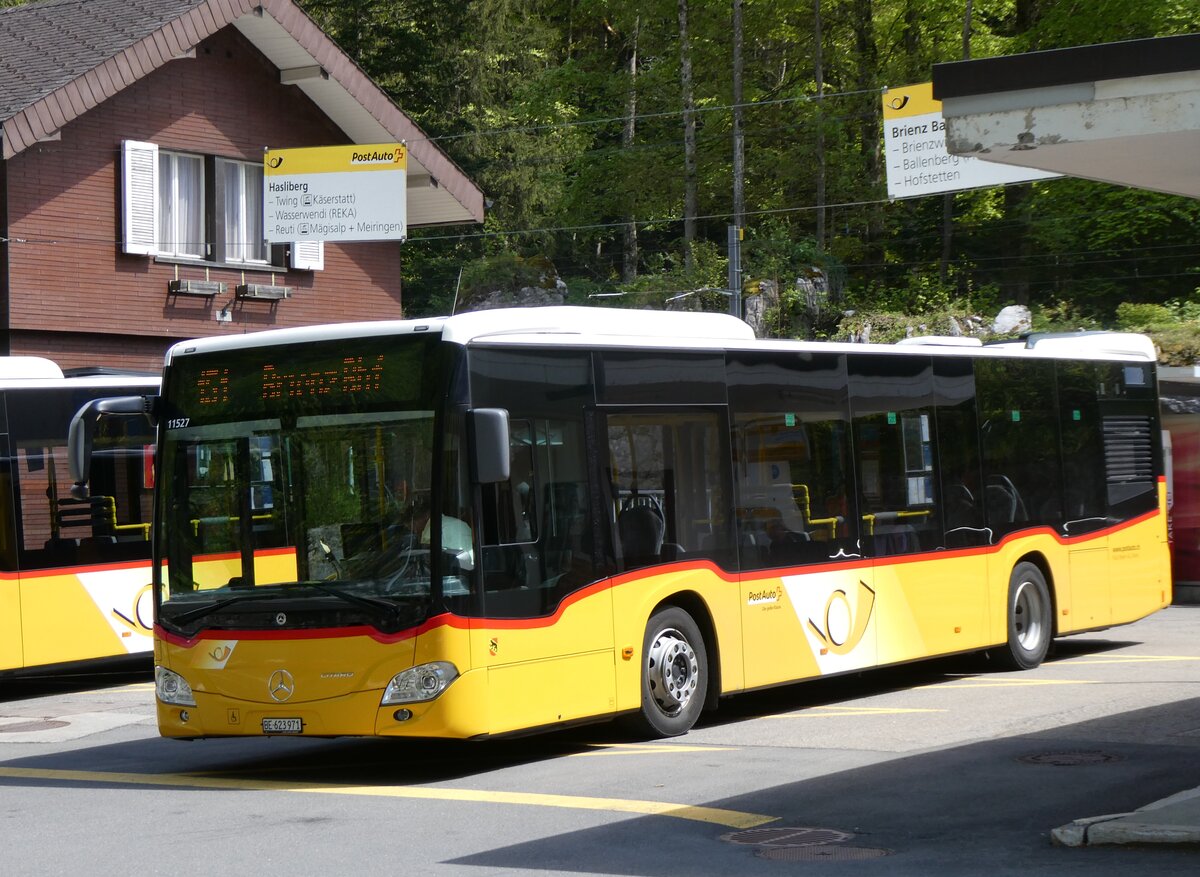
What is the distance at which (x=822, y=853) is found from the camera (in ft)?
25.8

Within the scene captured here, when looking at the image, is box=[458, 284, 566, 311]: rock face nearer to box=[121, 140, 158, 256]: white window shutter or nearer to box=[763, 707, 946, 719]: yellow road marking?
box=[121, 140, 158, 256]: white window shutter

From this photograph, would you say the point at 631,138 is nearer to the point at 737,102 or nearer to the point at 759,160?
the point at 759,160

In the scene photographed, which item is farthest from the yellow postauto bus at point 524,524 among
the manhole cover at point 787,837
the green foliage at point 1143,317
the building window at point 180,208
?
the green foliage at point 1143,317

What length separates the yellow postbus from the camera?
15.6 meters

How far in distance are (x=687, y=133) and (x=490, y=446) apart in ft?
130

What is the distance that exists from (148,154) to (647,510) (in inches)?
628

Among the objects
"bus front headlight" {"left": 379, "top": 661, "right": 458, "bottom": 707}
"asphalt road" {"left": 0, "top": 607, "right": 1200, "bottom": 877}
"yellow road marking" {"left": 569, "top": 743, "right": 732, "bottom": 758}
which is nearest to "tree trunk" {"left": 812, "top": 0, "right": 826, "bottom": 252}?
"asphalt road" {"left": 0, "top": 607, "right": 1200, "bottom": 877}

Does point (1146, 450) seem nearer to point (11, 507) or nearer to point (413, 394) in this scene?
point (413, 394)

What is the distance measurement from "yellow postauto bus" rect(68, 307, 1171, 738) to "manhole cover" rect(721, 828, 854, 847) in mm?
2391

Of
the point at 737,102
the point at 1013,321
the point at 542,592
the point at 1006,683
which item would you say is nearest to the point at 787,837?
the point at 542,592

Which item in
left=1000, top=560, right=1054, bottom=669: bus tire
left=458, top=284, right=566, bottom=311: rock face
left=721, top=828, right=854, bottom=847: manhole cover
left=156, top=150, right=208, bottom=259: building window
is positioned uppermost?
left=458, top=284, right=566, bottom=311: rock face

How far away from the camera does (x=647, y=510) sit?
11.8 metres

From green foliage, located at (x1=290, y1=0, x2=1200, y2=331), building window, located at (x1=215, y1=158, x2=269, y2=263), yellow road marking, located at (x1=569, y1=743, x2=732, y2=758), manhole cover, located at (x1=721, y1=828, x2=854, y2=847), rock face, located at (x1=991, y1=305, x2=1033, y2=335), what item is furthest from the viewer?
green foliage, located at (x1=290, y1=0, x2=1200, y2=331)

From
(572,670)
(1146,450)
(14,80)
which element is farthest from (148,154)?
(572,670)
